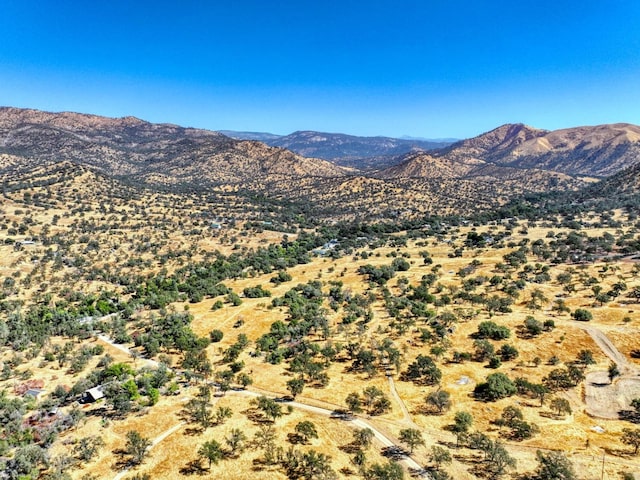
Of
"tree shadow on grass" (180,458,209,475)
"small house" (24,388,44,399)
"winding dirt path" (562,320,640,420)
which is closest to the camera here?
"tree shadow on grass" (180,458,209,475)

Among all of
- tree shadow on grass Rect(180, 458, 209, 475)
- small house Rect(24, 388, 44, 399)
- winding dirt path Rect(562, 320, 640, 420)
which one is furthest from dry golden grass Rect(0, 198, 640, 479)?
small house Rect(24, 388, 44, 399)

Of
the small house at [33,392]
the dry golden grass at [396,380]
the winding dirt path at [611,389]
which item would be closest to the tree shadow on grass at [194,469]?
the dry golden grass at [396,380]

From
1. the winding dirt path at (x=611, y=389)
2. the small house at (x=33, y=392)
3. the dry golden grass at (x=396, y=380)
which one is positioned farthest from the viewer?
the small house at (x=33, y=392)

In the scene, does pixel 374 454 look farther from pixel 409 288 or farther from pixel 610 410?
pixel 409 288

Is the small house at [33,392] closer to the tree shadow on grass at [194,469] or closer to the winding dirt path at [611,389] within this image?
the tree shadow on grass at [194,469]

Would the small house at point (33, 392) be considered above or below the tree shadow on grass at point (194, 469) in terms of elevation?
below

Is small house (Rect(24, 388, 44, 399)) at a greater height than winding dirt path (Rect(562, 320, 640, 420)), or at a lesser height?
lesser

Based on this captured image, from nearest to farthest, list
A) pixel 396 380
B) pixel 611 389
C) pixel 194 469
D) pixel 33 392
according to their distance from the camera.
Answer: pixel 194 469
pixel 611 389
pixel 33 392
pixel 396 380

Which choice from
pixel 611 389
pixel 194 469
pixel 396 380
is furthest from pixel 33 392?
pixel 611 389

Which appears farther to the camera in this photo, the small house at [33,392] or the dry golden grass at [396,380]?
the small house at [33,392]

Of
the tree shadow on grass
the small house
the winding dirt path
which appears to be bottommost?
the small house

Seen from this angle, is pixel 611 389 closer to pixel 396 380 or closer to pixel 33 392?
pixel 396 380

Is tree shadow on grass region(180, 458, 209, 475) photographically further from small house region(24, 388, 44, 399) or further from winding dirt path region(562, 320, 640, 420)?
winding dirt path region(562, 320, 640, 420)
